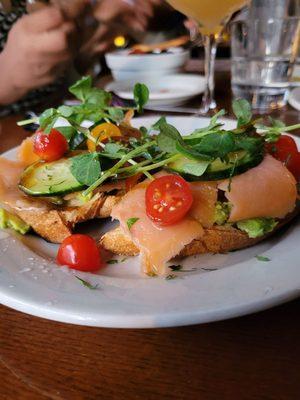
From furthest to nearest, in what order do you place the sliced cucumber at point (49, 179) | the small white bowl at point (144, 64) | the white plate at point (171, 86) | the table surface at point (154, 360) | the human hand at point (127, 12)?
the human hand at point (127, 12)
the small white bowl at point (144, 64)
the white plate at point (171, 86)
the sliced cucumber at point (49, 179)
the table surface at point (154, 360)

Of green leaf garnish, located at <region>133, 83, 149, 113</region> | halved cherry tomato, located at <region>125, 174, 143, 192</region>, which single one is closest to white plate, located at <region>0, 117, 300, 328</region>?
halved cherry tomato, located at <region>125, 174, 143, 192</region>

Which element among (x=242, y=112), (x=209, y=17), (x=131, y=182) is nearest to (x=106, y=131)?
(x=131, y=182)

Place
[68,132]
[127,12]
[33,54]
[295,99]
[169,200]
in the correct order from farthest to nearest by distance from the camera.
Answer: [127,12] < [33,54] < [295,99] < [68,132] < [169,200]

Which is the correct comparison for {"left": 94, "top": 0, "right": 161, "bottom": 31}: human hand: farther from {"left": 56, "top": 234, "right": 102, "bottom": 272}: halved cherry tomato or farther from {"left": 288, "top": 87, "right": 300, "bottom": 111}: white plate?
{"left": 56, "top": 234, "right": 102, "bottom": 272}: halved cherry tomato

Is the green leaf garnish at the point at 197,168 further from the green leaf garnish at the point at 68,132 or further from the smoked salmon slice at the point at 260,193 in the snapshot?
the green leaf garnish at the point at 68,132

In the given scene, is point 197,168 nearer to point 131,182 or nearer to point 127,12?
point 131,182

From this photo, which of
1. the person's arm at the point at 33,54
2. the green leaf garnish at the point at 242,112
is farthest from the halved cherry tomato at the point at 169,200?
the person's arm at the point at 33,54

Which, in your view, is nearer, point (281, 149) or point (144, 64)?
point (281, 149)
